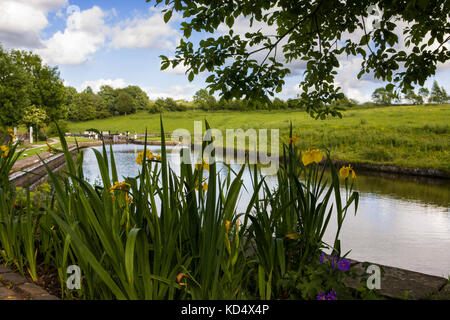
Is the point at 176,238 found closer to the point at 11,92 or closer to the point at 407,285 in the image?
the point at 407,285

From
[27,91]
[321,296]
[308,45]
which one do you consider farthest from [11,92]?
[321,296]

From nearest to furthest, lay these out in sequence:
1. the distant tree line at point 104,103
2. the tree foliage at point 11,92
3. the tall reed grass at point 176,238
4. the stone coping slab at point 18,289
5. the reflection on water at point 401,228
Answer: the tall reed grass at point 176,238, the stone coping slab at point 18,289, the reflection on water at point 401,228, the tree foliage at point 11,92, the distant tree line at point 104,103

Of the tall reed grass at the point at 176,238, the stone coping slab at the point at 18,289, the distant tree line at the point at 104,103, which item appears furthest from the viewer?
the distant tree line at the point at 104,103

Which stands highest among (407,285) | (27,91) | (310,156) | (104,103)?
(104,103)

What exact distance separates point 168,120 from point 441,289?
3511 cm

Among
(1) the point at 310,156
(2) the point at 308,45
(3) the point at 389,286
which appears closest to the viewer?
(1) the point at 310,156

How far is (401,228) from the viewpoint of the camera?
4.95 meters

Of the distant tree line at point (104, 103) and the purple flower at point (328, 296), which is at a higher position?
the distant tree line at point (104, 103)

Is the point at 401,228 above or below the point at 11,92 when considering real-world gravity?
below

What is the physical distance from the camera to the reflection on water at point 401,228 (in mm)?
3826

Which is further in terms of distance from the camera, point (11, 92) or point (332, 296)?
point (11, 92)

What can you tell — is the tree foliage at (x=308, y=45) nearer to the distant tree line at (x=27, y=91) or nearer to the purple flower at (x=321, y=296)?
the purple flower at (x=321, y=296)

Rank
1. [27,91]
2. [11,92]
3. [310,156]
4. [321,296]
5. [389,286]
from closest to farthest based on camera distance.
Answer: [321,296]
[310,156]
[389,286]
[11,92]
[27,91]

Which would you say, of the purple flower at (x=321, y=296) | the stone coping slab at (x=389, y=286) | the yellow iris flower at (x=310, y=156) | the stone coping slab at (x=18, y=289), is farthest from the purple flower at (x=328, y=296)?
the stone coping slab at (x=18, y=289)
